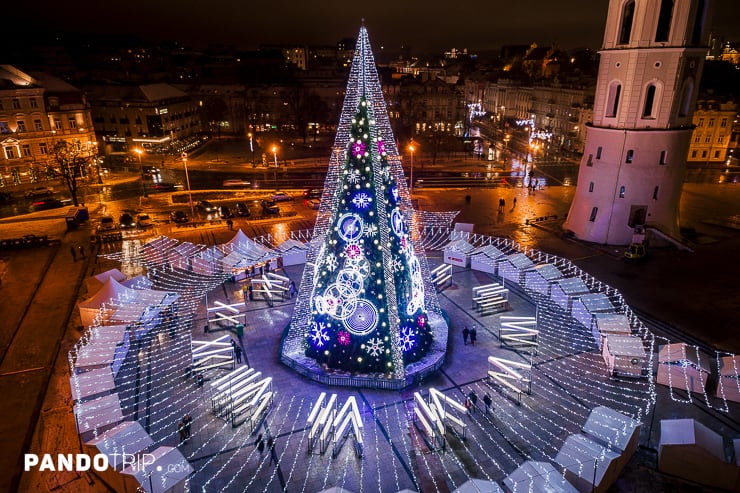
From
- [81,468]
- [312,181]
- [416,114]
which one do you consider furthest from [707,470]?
[416,114]

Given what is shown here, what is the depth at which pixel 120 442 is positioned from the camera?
12.1 meters

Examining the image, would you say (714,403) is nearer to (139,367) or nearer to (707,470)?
(707,470)

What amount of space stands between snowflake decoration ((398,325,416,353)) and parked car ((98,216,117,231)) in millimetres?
26079

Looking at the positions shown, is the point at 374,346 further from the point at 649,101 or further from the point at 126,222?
the point at 126,222

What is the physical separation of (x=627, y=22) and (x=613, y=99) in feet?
14.6

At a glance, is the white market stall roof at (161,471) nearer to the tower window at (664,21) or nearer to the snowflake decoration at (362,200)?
the snowflake decoration at (362,200)

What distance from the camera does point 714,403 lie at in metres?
14.9

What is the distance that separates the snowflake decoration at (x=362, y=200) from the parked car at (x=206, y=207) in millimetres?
26231

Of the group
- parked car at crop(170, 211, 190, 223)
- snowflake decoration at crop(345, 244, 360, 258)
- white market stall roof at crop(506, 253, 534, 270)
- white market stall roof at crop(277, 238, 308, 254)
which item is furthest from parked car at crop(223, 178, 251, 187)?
snowflake decoration at crop(345, 244, 360, 258)

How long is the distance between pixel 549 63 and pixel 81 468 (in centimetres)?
12135

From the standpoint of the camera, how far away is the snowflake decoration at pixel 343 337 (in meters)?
15.4

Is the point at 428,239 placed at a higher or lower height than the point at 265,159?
lower

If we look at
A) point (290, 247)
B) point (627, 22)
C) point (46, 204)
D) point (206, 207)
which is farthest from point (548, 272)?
point (46, 204)

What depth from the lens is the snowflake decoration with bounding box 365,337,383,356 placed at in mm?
15172
